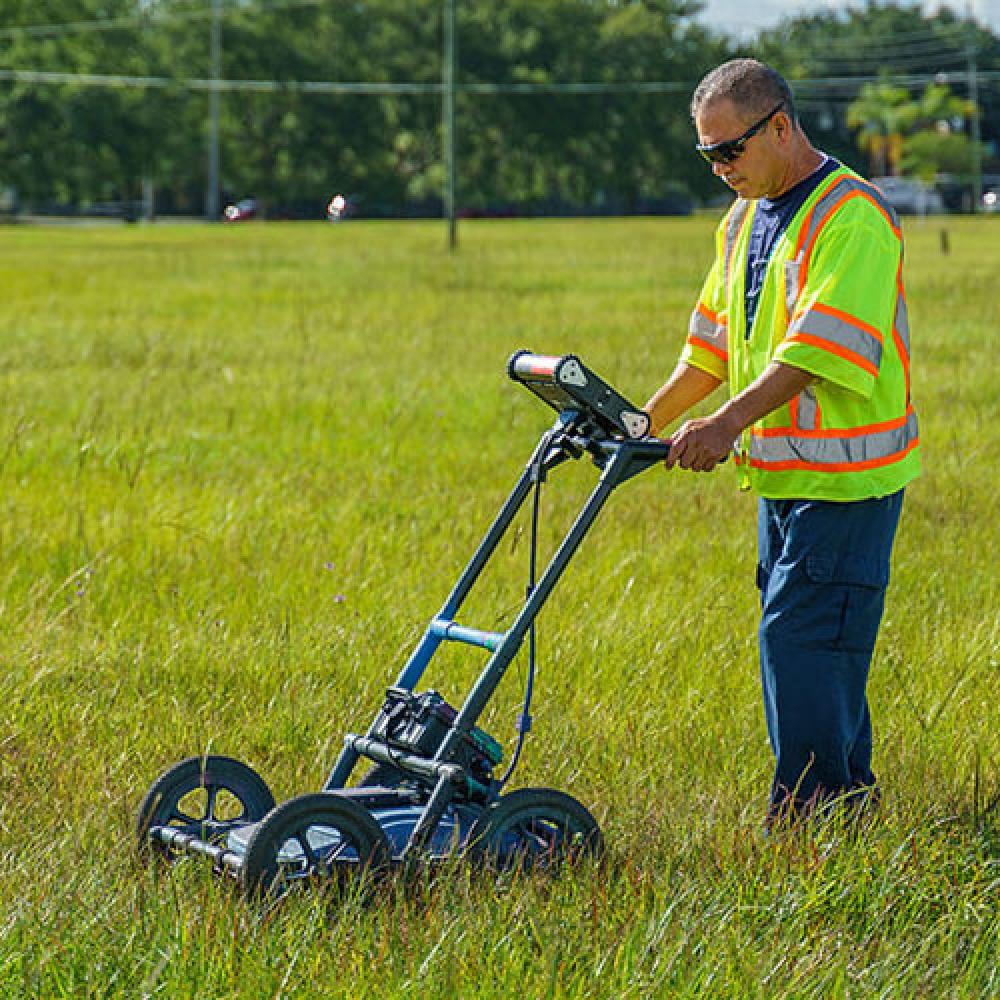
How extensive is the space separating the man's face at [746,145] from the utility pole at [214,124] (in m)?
75.6

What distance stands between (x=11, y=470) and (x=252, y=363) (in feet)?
17.6

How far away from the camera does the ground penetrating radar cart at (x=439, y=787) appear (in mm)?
3668

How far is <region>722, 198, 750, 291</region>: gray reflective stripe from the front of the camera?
14.2 feet

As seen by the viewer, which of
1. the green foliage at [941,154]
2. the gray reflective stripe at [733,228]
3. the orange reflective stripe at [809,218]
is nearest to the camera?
the orange reflective stripe at [809,218]

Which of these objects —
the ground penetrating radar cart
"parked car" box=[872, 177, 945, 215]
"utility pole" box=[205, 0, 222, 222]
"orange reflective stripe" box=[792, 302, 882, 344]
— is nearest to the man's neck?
"orange reflective stripe" box=[792, 302, 882, 344]

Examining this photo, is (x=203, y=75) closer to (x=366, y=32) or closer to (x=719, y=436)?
(x=366, y=32)

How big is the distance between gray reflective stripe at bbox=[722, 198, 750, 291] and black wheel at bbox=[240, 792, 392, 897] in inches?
60.7

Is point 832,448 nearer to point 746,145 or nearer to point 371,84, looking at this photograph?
point 746,145

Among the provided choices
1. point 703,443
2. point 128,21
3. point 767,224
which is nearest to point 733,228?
point 767,224

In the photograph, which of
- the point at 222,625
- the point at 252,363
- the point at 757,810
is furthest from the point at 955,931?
the point at 252,363

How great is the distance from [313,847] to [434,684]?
1861 mm

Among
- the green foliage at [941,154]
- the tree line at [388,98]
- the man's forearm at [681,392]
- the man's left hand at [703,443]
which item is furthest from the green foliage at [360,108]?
the man's left hand at [703,443]

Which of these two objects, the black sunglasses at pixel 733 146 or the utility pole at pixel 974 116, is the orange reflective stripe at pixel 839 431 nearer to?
the black sunglasses at pixel 733 146

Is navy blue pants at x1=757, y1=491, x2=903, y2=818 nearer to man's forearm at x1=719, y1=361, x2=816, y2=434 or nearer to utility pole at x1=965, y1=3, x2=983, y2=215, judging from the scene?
man's forearm at x1=719, y1=361, x2=816, y2=434
